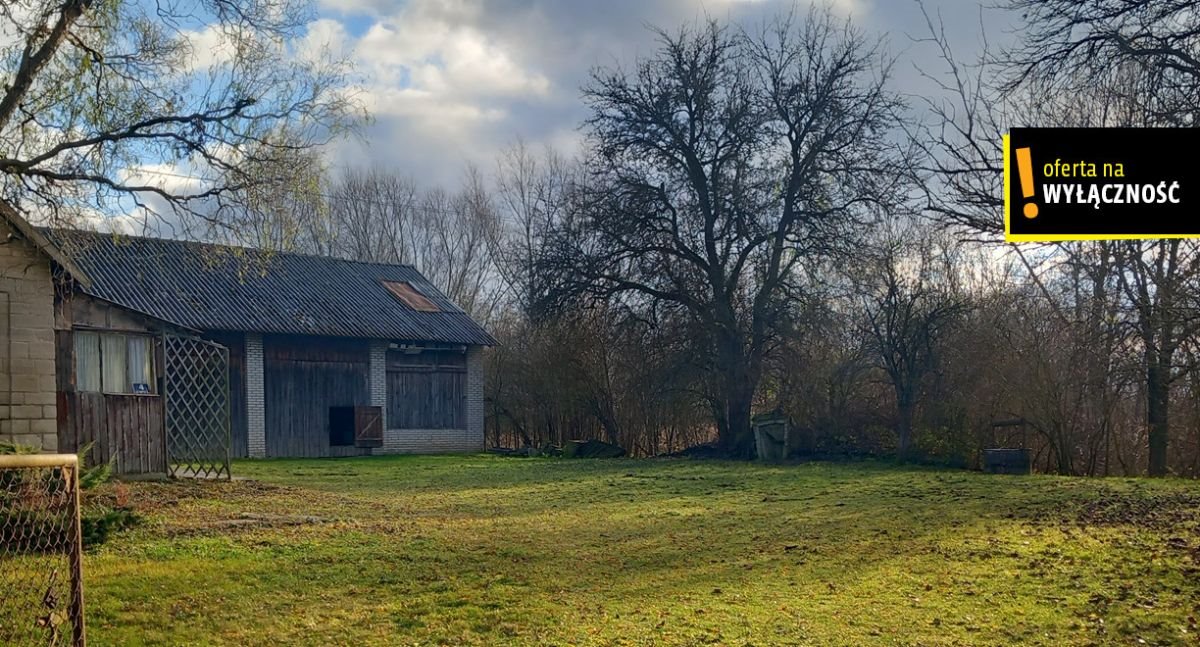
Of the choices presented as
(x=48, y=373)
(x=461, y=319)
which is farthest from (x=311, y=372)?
(x=48, y=373)

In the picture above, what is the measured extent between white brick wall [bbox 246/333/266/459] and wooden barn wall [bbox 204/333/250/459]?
87 mm

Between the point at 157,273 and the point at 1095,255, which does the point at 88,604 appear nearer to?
the point at 1095,255

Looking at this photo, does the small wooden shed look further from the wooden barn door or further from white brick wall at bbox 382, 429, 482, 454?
the wooden barn door

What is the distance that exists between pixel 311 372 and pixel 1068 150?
24601 millimetres

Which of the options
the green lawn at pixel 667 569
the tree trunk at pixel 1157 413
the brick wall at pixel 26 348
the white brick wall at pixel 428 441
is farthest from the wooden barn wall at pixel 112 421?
the tree trunk at pixel 1157 413

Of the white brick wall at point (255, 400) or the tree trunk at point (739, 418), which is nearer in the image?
the tree trunk at point (739, 418)

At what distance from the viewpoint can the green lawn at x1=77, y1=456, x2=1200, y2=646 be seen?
23.1 feet

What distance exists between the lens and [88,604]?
7.60 metres

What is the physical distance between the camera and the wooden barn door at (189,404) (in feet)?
63.3

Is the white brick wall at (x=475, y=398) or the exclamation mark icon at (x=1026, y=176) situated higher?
the exclamation mark icon at (x=1026, y=176)

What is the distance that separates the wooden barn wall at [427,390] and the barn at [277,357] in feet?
0.13

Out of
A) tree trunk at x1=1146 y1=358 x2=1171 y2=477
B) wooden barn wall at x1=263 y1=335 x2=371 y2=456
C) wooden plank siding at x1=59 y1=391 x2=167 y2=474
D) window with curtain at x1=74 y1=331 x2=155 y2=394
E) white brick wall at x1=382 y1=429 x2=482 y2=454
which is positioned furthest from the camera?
white brick wall at x1=382 y1=429 x2=482 y2=454

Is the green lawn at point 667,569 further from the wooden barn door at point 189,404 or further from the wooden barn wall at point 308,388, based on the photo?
the wooden barn wall at point 308,388

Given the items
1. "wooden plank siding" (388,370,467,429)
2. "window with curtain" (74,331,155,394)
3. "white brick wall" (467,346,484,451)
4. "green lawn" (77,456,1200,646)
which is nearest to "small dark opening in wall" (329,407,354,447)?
"wooden plank siding" (388,370,467,429)
